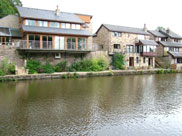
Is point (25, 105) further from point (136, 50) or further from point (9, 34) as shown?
point (136, 50)

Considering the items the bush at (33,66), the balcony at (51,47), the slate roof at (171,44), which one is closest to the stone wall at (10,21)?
the balcony at (51,47)

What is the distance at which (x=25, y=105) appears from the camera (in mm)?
12125

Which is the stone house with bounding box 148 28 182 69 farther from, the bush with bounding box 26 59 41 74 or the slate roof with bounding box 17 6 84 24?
the bush with bounding box 26 59 41 74

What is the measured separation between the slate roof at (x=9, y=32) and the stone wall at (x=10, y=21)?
1.56 m

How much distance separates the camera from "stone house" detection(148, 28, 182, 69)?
41531 mm

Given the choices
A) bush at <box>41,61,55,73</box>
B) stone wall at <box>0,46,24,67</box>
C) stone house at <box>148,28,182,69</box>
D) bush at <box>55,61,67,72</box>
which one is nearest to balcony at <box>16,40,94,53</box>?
stone wall at <box>0,46,24,67</box>

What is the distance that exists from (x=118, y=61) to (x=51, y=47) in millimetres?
12544

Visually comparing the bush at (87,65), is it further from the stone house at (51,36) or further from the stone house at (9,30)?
the stone house at (9,30)

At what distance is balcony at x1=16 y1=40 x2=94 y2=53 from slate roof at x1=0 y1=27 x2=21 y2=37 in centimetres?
213

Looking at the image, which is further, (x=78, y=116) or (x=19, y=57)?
(x=19, y=57)

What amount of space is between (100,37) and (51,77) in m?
17.9

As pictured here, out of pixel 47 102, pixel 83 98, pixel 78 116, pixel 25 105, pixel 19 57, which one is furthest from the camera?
pixel 19 57

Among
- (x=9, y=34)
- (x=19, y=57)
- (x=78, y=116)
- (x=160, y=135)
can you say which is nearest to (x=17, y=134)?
(x=78, y=116)

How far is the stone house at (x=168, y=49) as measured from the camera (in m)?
41.5
